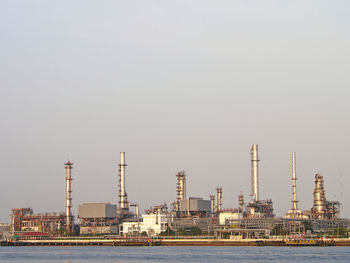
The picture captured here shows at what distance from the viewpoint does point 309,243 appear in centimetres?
17025

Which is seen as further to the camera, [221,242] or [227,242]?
[221,242]

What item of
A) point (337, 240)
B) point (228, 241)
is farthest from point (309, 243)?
point (228, 241)

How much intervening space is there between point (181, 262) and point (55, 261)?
946 inches

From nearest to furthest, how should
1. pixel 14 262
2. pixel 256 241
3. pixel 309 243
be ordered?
1. pixel 14 262
2. pixel 309 243
3. pixel 256 241

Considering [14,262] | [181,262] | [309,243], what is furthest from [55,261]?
[309,243]

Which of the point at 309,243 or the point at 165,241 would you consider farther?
the point at 165,241

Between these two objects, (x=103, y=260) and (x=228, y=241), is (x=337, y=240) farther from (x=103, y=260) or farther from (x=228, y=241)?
(x=103, y=260)

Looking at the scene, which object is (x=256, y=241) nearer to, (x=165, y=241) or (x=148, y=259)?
(x=165, y=241)

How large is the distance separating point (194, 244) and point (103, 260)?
69.7m

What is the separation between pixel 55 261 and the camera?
126 m

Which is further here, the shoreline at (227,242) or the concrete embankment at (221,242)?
the concrete embankment at (221,242)

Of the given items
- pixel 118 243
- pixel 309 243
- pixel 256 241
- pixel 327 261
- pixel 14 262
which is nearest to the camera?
pixel 327 261

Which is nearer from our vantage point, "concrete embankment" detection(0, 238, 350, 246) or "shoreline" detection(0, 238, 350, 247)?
"shoreline" detection(0, 238, 350, 247)

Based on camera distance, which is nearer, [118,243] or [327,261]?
[327,261]
